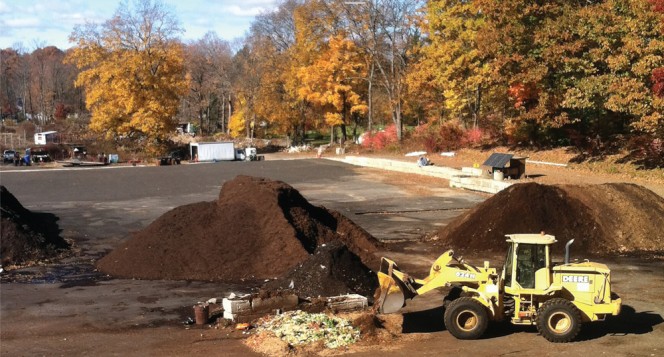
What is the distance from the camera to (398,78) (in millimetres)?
55125

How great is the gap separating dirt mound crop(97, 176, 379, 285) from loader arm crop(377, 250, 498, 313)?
501 centimetres

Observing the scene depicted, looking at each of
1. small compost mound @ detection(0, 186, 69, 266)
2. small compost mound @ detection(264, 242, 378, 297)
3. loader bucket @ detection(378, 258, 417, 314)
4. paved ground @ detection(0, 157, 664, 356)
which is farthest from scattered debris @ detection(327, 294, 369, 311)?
small compost mound @ detection(0, 186, 69, 266)

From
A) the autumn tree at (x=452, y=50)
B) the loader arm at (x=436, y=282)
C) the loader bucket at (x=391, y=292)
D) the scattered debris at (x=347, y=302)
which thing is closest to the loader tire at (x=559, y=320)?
the loader arm at (x=436, y=282)

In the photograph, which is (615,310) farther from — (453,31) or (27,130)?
(27,130)

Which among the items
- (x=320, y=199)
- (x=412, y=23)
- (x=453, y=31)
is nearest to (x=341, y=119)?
(x=412, y=23)

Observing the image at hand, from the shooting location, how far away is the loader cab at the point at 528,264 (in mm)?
10336

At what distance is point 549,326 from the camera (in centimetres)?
1031

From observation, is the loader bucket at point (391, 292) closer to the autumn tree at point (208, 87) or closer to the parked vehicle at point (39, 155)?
the parked vehicle at point (39, 155)

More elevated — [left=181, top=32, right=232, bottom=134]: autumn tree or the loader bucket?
[left=181, top=32, right=232, bottom=134]: autumn tree

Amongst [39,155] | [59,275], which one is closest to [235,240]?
[59,275]

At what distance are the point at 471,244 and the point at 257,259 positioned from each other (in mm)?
6470

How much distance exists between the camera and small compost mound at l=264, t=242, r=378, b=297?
12.9 metres

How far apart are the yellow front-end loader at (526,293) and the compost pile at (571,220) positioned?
8024 mm

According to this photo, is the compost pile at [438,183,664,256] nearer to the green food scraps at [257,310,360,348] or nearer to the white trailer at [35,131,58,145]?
the green food scraps at [257,310,360,348]
